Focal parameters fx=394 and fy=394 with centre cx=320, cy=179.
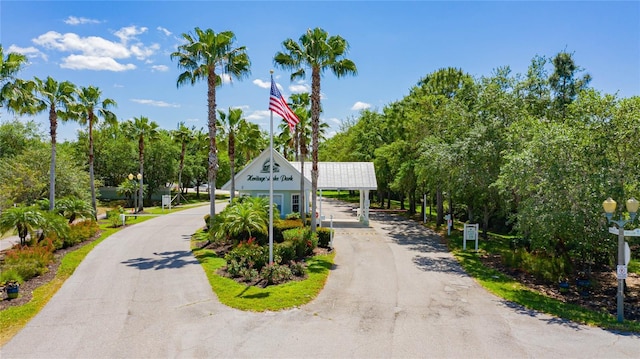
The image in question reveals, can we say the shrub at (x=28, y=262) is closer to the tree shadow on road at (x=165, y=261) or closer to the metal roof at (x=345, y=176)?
the tree shadow on road at (x=165, y=261)

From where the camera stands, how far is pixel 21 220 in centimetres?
1775

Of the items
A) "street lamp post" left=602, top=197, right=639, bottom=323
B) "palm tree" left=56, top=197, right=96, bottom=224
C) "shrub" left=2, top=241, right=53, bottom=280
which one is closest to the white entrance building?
"palm tree" left=56, top=197, right=96, bottom=224

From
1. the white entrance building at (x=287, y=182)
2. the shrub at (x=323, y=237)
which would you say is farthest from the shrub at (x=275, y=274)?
the white entrance building at (x=287, y=182)

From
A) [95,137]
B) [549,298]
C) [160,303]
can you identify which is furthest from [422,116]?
[95,137]

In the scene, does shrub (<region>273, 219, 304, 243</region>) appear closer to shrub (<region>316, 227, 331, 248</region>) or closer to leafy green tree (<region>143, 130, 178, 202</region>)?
shrub (<region>316, 227, 331, 248</region>)

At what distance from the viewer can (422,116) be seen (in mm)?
30656

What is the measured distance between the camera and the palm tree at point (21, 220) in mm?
17438

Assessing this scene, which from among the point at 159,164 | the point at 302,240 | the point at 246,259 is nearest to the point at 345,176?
the point at 302,240

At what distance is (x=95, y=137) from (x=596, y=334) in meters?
59.9

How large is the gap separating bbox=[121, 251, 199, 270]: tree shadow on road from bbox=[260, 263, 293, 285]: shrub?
13.7 feet

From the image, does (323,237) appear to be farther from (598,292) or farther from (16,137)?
(16,137)

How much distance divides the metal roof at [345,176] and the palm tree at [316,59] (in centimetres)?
996

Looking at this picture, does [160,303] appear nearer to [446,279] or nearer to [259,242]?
[259,242]

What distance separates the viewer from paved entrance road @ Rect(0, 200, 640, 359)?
9164mm
